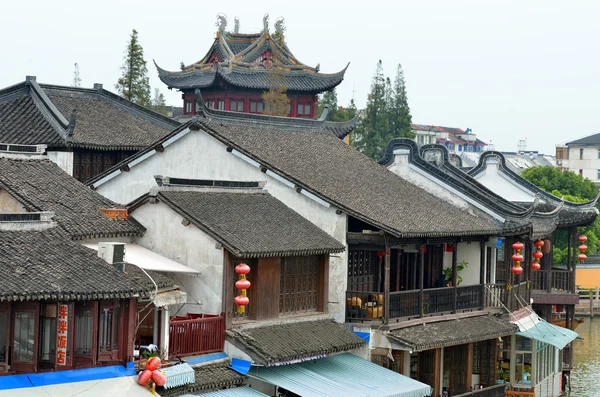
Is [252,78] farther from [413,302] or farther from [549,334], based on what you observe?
[413,302]

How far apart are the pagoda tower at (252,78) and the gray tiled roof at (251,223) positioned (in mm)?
34093

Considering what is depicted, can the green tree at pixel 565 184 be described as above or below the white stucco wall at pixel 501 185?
above

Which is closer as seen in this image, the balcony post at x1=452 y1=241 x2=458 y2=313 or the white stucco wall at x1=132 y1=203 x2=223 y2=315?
the white stucco wall at x1=132 y1=203 x2=223 y2=315

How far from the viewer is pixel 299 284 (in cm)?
2742

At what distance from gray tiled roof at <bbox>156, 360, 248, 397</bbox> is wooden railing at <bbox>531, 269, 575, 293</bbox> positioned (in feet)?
55.1

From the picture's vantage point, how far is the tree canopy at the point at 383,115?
3482 inches

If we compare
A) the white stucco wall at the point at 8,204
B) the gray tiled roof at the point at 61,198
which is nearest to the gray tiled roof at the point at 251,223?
the gray tiled roof at the point at 61,198

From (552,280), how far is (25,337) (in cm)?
2288

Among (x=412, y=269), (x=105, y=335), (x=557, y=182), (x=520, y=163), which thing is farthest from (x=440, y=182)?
(x=520, y=163)

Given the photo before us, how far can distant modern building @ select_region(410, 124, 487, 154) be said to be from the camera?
126 m

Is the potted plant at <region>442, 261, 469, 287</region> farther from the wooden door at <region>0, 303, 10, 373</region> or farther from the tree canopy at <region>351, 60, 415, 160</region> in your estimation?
the tree canopy at <region>351, 60, 415, 160</region>

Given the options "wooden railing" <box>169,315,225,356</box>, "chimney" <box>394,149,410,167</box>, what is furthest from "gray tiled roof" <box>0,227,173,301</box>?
"chimney" <box>394,149,410,167</box>

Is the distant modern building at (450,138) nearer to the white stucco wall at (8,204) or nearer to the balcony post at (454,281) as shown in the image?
the balcony post at (454,281)

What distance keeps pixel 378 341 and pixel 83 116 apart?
13999 mm
